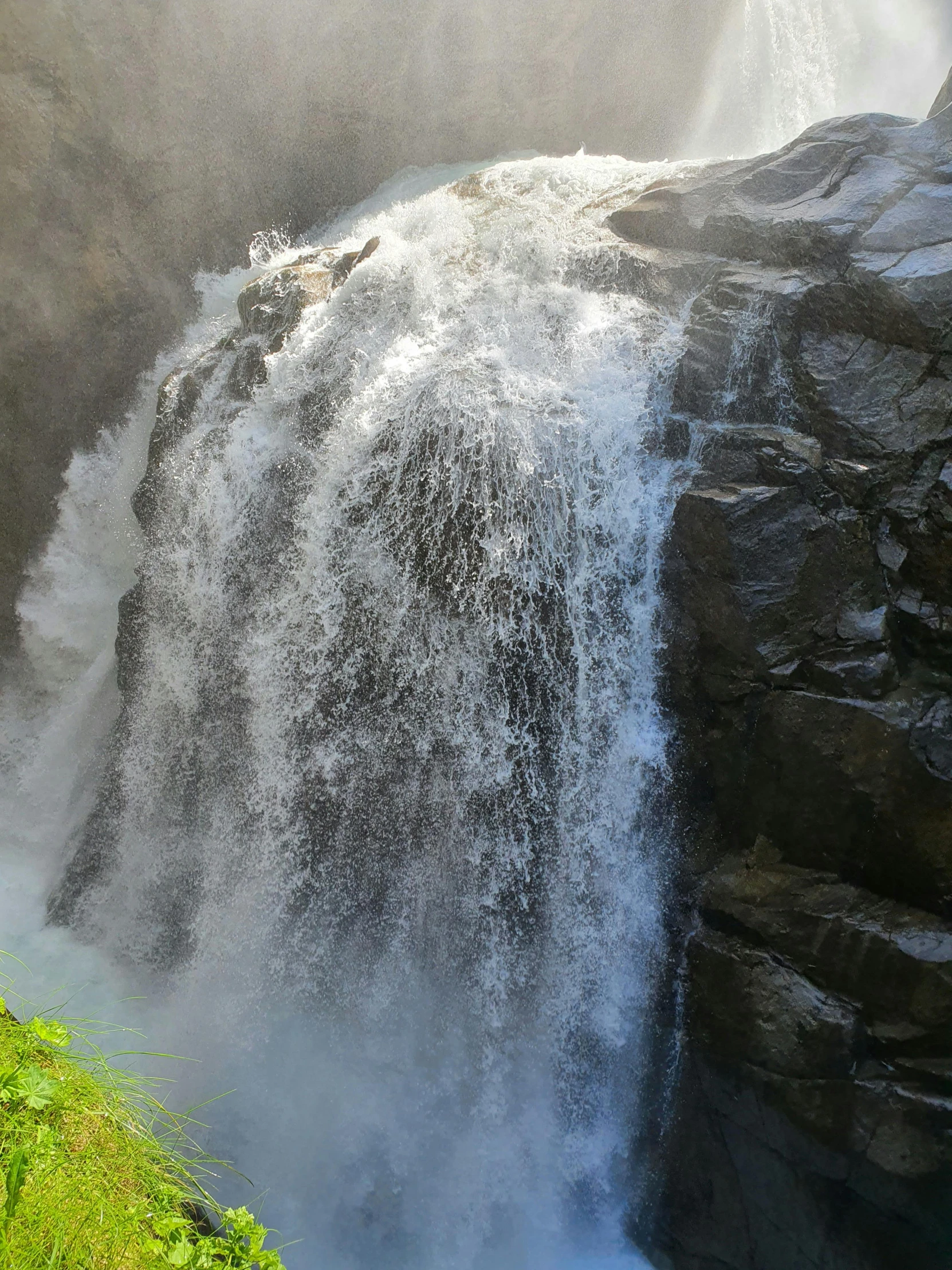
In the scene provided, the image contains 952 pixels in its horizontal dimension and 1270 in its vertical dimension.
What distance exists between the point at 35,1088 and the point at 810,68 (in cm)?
1191

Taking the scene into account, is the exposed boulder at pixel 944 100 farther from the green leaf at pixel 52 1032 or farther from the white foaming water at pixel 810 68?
the green leaf at pixel 52 1032

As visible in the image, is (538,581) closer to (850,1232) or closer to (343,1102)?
(343,1102)

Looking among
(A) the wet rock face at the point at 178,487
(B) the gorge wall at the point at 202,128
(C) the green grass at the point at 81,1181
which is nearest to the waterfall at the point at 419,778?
(A) the wet rock face at the point at 178,487

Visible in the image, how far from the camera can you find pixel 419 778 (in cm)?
454

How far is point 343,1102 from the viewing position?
440 cm

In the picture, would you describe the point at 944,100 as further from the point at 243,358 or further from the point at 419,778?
the point at 419,778

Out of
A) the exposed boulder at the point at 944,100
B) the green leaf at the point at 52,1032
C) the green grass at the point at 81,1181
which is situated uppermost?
the exposed boulder at the point at 944,100

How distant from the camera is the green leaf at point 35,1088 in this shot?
2115 millimetres

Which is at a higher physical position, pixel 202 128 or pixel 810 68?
pixel 810 68

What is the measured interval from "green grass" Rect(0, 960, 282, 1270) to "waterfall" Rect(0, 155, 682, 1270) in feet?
6.72

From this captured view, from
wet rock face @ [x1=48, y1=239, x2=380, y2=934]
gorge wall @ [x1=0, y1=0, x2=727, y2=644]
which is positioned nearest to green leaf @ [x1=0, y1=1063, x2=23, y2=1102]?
wet rock face @ [x1=48, y1=239, x2=380, y2=934]

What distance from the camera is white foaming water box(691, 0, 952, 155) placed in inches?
360

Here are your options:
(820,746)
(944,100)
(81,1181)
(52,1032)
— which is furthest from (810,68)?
(81,1181)

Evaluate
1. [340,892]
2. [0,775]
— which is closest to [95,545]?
[0,775]
